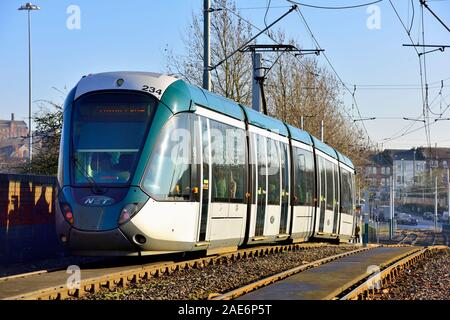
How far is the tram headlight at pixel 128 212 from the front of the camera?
40.9 ft

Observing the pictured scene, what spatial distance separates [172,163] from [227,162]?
250cm

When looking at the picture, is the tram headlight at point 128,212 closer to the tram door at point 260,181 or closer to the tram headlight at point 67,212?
the tram headlight at point 67,212

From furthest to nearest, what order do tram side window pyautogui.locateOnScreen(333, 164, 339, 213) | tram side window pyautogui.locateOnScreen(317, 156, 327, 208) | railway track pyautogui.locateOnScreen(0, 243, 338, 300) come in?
tram side window pyautogui.locateOnScreen(333, 164, 339, 213) → tram side window pyautogui.locateOnScreen(317, 156, 327, 208) → railway track pyautogui.locateOnScreen(0, 243, 338, 300)

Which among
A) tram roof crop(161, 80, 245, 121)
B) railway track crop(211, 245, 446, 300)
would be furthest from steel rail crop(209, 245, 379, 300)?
tram roof crop(161, 80, 245, 121)

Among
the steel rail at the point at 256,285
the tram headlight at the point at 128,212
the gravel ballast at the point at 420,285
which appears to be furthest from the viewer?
the gravel ballast at the point at 420,285

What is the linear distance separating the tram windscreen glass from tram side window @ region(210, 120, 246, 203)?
200 cm

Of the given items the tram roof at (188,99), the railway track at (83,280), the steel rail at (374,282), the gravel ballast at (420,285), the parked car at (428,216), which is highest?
the tram roof at (188,99)

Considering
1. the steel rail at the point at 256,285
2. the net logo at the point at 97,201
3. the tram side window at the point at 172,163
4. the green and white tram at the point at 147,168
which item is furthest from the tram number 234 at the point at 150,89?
the steel rail at the point at 256,285

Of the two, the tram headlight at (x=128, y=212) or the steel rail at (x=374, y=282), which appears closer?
the steel rail at (x=374, y=282)

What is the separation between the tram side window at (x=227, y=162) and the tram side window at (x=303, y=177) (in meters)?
5.14

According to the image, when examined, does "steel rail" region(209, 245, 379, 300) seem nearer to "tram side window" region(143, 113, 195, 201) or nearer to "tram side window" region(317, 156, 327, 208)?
"tram side window" region(143, 113, 195, 201)

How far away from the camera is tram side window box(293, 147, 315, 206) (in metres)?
21.5
